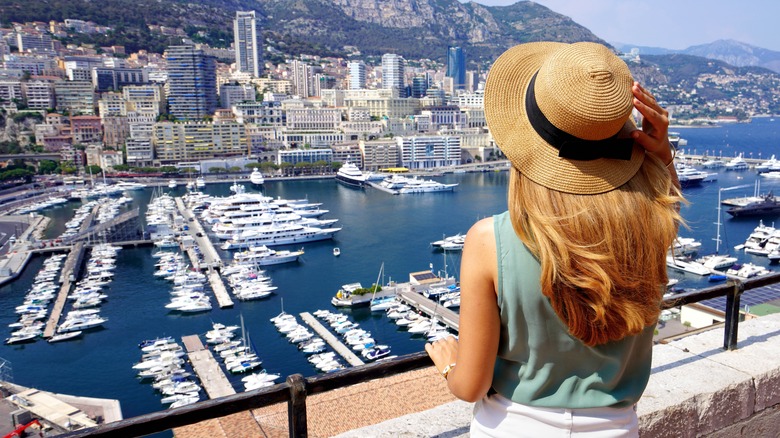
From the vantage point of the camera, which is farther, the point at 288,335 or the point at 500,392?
the point at 288,335

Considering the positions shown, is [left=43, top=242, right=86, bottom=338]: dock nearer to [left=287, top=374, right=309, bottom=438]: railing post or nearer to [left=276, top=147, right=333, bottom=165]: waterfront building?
[left=287, top=374, right=309, bottom=438]: railing post

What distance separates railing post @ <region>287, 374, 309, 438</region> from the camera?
26.5 inches

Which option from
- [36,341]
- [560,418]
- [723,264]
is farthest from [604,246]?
[723,264]

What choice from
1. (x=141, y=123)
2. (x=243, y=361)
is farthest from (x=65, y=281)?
(x=141, y=123)

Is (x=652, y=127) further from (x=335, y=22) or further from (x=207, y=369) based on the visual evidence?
(x=335, y=22)

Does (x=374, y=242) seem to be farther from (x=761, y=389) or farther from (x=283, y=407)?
(x=761, y=389)

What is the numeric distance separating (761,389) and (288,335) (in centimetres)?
878

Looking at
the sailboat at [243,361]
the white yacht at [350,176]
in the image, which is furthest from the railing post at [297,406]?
the white yacht at [350,176]

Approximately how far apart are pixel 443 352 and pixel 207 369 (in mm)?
8229

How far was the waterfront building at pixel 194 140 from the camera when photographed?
30531 mm

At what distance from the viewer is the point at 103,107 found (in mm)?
33938

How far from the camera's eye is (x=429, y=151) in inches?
1273

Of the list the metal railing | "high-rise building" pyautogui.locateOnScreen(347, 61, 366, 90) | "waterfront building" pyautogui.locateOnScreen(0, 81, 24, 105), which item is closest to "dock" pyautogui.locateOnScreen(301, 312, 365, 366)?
the metal railing

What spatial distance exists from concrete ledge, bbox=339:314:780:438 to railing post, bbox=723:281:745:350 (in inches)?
0.6
